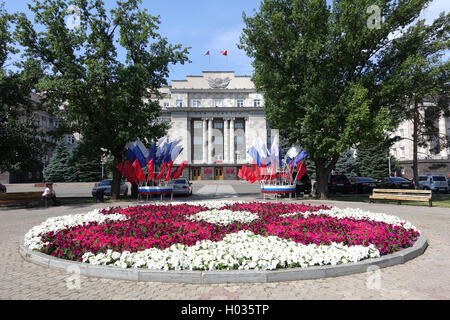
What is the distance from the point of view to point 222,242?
7.09 metres

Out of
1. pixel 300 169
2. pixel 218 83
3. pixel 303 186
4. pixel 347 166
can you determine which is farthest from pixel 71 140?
pixel 300 169

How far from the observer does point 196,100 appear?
2530 inches

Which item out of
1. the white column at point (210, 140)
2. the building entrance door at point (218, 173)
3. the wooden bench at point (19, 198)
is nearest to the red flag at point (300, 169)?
the wooden bench at point (19, 198)

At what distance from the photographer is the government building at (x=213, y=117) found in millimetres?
63625

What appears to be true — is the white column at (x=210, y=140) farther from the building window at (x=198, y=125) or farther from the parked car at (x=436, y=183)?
the parked car at (x=436, y=183)

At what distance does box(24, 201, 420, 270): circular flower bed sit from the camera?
5.93 metres

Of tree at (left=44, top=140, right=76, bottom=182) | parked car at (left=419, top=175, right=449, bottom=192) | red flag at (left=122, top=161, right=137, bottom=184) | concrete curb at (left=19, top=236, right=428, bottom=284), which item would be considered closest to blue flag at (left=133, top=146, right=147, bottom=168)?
red flag at (left=122, top=161, right=137, bottom=184)

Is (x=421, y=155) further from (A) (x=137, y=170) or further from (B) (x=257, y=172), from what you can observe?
(A) (x=137, y=170)

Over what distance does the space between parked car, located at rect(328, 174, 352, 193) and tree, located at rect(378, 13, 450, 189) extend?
6602mm

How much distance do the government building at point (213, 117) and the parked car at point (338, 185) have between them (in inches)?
1388

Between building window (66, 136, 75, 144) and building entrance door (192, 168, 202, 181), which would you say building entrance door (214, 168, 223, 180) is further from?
building window (66, 136, 75, 144)

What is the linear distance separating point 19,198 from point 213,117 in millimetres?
48911

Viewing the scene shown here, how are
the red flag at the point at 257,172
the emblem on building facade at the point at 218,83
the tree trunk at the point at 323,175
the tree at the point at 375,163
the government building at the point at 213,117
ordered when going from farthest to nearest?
the emblem on building facade at the point at 218,83 → the government building at the point at 213,117 → the tree at the point at 375,163 → the tree trunk at the point at 323,175 → the red flag at the point at 257,172
